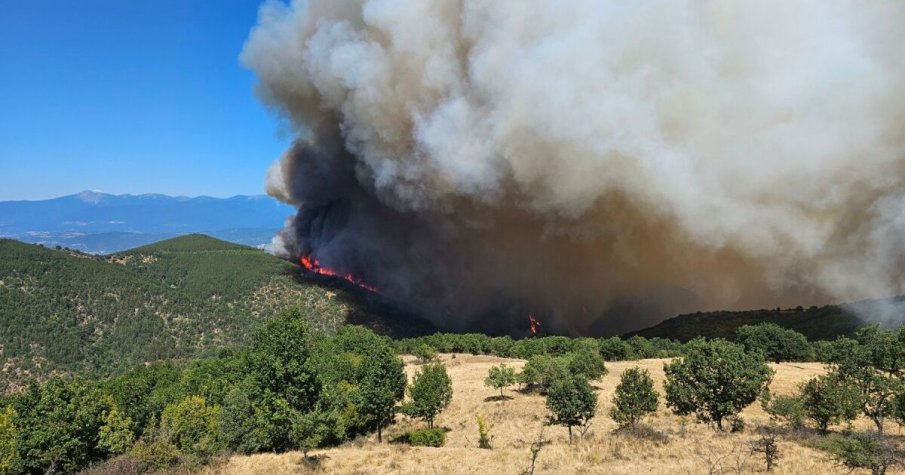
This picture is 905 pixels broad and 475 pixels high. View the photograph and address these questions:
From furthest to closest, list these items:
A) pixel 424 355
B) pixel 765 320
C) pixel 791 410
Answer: pixel 765 320 → pixel 424 355 → pixel 791 410

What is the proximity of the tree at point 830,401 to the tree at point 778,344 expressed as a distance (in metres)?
34.9

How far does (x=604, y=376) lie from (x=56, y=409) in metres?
43.6

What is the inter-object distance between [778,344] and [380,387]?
163 feet

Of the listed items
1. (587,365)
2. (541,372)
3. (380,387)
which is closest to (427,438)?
(380,387)

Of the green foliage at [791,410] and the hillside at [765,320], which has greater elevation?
the hillside at [765,320]

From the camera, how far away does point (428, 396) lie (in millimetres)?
35438

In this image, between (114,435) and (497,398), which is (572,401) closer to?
(497,398)

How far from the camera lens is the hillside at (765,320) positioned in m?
66.8

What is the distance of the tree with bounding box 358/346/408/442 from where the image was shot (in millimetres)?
→ 34500

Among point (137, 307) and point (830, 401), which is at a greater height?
point (137, 307)

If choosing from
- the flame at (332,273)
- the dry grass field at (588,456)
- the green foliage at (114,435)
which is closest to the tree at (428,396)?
the dry grass field at (588,456)

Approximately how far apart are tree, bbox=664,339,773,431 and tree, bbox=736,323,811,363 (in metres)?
35.9

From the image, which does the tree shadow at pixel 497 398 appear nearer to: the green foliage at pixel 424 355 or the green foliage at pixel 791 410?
the green foliage at pixel 791 410

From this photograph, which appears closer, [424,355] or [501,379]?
[501,379]
